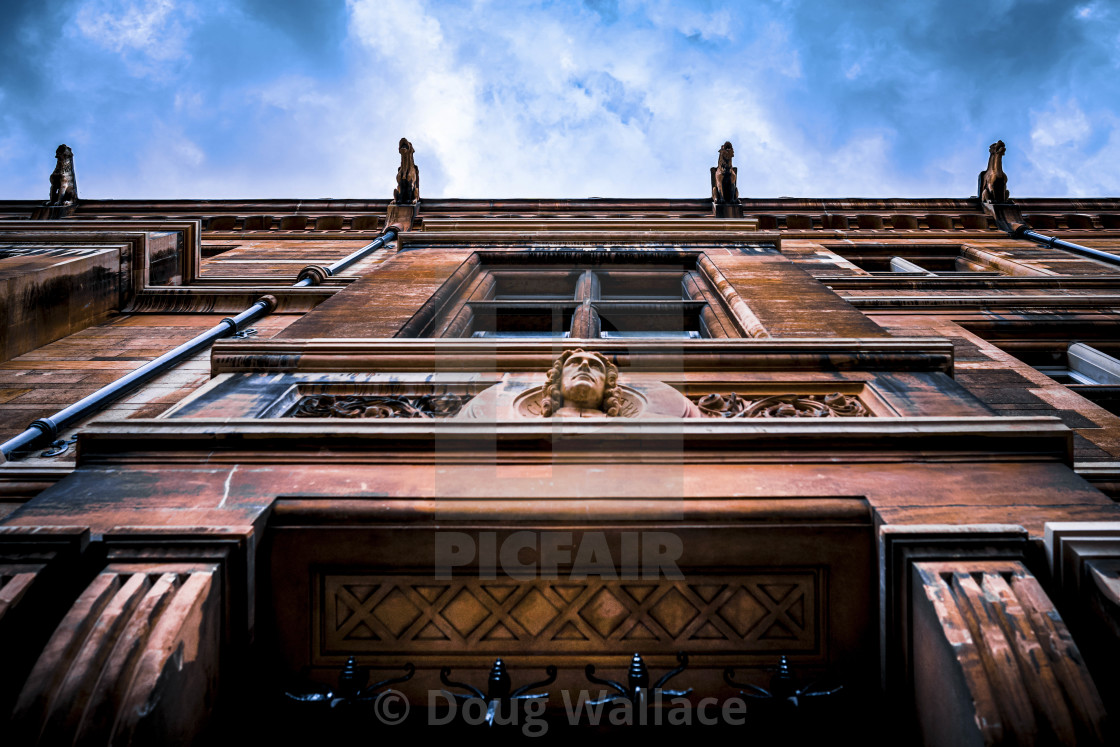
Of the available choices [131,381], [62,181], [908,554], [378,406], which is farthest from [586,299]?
[62,181]

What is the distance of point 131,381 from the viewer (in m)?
5.75

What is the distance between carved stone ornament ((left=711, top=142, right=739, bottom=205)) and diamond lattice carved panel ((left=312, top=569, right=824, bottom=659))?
14.1m

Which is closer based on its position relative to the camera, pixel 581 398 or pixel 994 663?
pixel 994 663

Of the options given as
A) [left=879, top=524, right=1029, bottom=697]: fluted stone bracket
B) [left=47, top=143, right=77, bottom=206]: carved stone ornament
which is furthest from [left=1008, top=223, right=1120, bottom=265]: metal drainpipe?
[left=47, top=143, right=77, bottom=206]: carved stone ornament

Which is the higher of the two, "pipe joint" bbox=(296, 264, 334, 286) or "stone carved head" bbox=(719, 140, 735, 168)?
"stone carved head" bbox=(719, 140, 735, 168)

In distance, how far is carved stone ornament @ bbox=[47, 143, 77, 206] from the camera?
1752 cm

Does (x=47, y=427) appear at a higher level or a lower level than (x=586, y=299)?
lower

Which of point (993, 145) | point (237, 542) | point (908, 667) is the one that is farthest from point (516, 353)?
point (993, 145)

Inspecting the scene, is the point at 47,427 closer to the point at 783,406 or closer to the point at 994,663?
the point at 783,406

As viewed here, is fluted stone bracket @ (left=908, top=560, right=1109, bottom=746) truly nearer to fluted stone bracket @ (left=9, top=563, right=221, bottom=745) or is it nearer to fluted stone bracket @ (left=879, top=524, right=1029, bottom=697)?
fluted stone bracket @ (left=879, top=524, right=1029, bottom=697)

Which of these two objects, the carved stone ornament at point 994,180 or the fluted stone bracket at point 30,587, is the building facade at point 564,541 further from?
Result: the carved stone ornament at point 994,180

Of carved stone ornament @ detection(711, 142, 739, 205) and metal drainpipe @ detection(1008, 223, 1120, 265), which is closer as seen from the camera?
metal drainpipe @ detection(1008, 223, 1120, 265)

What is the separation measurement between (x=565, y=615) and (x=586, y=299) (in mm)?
5485

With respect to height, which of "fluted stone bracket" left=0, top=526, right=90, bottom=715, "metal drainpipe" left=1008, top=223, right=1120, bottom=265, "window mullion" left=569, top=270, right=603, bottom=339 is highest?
"metal drainpipe" left=1008, top=223, right=1120, bottom=265
